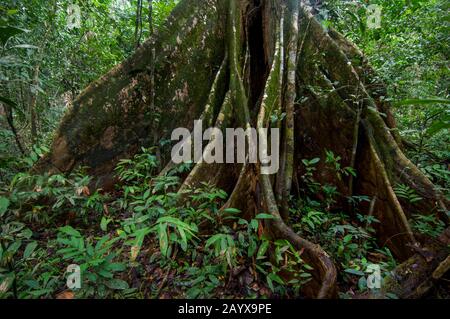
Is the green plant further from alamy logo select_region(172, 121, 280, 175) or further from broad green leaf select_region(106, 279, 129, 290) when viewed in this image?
alamy logo select_region(172, 121, 280, 175)

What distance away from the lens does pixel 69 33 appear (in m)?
4.59

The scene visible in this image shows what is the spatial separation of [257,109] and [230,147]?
2.05 feet

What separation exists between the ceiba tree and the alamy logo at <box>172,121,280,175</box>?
3.0 inches

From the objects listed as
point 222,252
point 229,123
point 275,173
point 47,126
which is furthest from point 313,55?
point 47,126

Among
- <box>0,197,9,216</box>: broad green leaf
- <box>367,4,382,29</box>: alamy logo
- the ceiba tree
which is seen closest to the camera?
<box>0,197,9,216</box>: broad green leaf

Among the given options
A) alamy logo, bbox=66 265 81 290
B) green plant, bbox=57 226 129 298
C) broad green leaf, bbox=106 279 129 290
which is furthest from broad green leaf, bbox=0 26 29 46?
broad green leaf, bbox=106 279 129 290

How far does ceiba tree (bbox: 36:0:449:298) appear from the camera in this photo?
8.34 feet

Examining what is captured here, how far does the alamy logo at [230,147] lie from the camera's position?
102 inches

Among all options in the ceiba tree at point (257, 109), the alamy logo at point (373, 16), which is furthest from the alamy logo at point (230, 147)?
the alamy logo at point (373, 16)

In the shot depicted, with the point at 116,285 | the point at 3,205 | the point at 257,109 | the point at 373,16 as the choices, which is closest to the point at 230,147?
the point at 257,109

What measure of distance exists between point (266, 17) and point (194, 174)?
2.57m

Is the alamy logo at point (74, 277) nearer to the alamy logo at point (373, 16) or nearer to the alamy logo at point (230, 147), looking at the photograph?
the alamy logo at point (230, 147)

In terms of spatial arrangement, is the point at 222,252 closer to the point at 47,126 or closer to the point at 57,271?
the point at 57,271

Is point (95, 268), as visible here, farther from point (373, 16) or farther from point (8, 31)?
point (373, 16)
